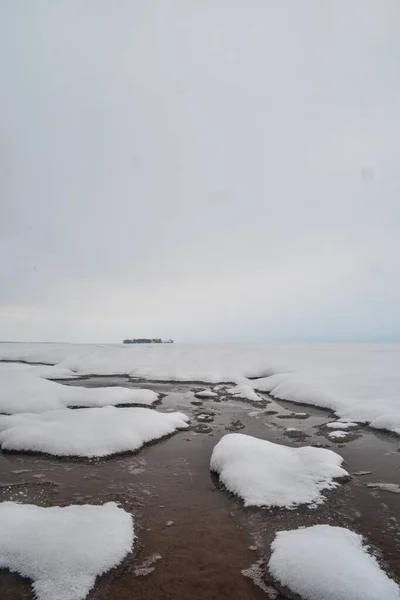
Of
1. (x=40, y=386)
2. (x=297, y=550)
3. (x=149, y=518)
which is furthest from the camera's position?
(x=40, y=386)

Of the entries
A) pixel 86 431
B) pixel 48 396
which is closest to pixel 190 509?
pixel 86 431

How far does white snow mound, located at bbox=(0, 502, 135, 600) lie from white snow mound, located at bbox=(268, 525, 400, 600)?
9.06ft

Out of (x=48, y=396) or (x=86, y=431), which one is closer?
(x=86, y=431)

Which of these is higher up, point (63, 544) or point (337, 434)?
point (63, 544)

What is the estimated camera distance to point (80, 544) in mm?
5621

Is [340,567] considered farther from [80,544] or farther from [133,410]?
[133,410]

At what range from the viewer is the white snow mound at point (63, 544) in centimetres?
494

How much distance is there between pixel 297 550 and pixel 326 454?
16.2 ft

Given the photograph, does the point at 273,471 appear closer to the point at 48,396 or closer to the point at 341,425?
the point at 341,425

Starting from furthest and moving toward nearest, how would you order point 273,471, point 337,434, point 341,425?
point 341,425, point 337,434, point 273,471

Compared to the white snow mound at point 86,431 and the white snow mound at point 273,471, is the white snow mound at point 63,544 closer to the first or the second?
the white snow mound at point 273,471

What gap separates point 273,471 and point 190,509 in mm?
2587

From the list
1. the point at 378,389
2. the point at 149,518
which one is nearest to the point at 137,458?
the point at 149,518

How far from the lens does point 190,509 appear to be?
24.4 ft
